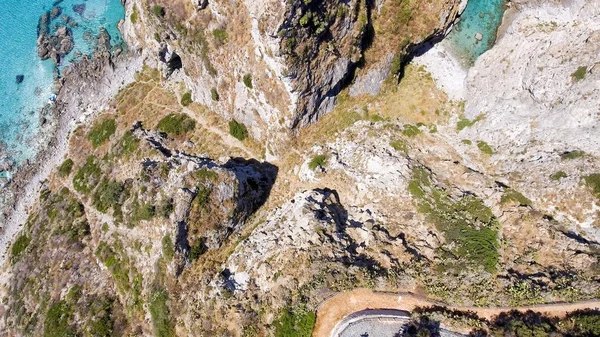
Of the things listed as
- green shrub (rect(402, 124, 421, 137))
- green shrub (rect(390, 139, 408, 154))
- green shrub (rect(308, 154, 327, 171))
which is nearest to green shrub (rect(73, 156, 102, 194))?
green shrub (rect(308, 154, 327, 171))

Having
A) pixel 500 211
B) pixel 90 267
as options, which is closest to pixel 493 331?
pixel 500 211

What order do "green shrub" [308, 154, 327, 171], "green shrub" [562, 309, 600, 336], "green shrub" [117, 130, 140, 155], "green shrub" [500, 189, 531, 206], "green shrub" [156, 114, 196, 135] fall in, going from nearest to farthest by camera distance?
1. "green shrub" [562, 309, 600, 336]
2. "green shrub" [500, 189, 531, 206]
3. "green shrub" [308, 154, 327, 171]
4. "green shrub" [156, 114, 196, 135]
5. "green shrub" [117, 130, 140, 155]

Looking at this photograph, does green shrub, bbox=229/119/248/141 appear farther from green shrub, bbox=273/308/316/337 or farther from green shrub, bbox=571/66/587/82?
green shrub, bbox=571/66/587/82

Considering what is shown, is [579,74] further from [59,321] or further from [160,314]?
[59,321]

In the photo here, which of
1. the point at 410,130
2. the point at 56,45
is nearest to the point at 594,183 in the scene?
the point at 410,130

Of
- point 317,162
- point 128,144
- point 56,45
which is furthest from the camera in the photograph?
point 56,45

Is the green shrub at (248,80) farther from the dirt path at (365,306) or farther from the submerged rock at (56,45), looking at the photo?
the submerged rock at (56,45)
